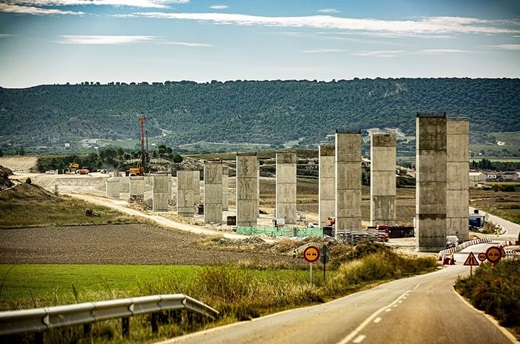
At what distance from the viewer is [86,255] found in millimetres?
55531

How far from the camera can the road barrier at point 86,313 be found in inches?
504

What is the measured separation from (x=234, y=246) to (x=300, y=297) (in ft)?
125

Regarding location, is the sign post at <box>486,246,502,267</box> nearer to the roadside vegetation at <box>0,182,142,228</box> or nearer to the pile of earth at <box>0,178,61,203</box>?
the roadside vegetation at <box>0,182,142,228</box>

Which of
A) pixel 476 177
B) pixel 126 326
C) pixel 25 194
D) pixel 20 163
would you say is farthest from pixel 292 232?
pixel 476 177

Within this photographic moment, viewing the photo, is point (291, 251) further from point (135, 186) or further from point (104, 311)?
point (135, 186)

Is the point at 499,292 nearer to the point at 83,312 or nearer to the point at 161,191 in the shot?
the point at 83,312

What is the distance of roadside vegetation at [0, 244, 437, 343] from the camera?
17969 mm

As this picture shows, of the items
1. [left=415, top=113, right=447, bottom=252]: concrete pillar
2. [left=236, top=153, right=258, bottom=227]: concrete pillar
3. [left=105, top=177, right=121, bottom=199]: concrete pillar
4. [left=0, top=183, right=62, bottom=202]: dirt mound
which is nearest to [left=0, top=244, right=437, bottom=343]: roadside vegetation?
[left=415, top=113, right=447, bottom=252]: concrete pillar

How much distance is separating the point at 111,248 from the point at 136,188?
61700 millimetres

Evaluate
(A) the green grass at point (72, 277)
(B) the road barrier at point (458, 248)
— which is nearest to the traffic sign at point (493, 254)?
(A) the green grass at point (72, 277)

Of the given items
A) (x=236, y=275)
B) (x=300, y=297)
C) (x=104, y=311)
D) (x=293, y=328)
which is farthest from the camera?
(x=300, y=297)

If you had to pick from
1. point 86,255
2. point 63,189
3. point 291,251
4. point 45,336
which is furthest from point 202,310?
point 63,189

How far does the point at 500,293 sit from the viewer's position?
2228 cm

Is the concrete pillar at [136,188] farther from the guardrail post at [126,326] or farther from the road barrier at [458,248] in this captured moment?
the guardrail post at [126,326]
